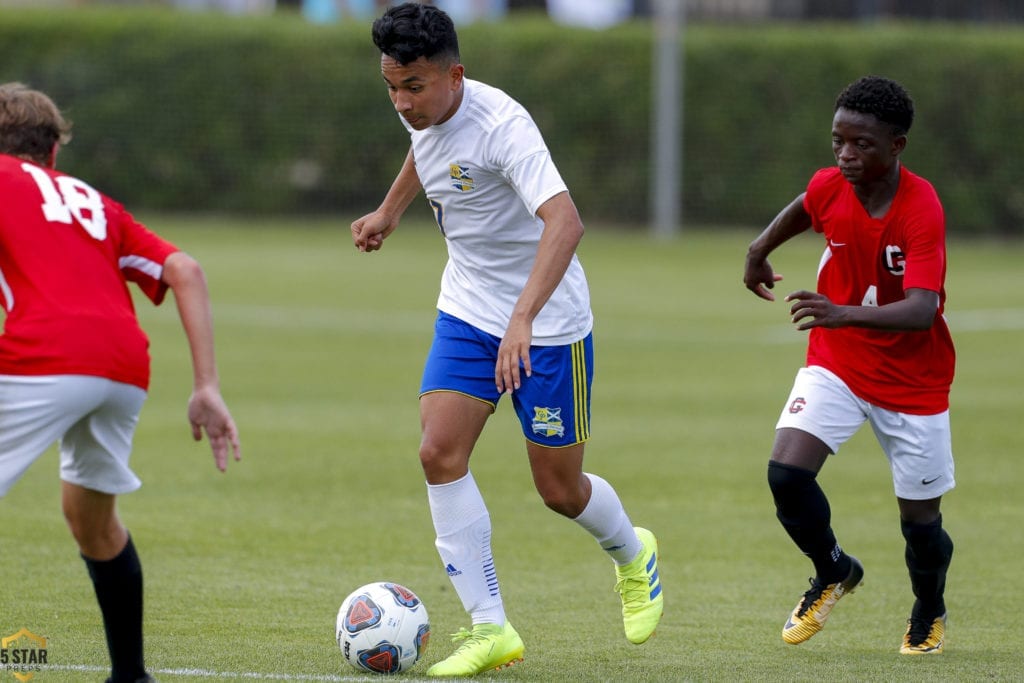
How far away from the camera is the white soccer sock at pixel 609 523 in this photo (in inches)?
250

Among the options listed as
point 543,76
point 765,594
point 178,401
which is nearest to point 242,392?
point 178,401

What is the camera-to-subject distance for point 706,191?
3025cm

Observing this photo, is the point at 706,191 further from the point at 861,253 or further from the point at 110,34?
the point at 861,253

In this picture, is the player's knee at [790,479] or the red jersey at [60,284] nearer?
the red jersey at [60,284]

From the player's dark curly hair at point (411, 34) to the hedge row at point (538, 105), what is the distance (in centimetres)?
2412

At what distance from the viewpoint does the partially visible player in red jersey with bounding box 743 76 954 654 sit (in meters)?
6.21

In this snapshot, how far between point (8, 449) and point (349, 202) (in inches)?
1067

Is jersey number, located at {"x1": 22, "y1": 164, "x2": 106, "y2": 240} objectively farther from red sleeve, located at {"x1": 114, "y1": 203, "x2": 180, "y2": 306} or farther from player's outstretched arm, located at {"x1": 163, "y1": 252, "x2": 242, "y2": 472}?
player's outstretched arm, located at {"x1": 163, "y1": 252, "x2": 242, "y2": 472}

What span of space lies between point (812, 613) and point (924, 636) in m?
0.45

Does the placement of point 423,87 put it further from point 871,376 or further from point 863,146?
point 871,376

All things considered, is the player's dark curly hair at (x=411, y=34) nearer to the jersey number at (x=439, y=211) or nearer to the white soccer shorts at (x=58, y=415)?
the jersey number at (x=439, y=211)

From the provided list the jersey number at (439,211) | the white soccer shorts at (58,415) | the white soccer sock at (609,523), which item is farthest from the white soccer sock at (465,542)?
the white soccer shorts at (58,415)

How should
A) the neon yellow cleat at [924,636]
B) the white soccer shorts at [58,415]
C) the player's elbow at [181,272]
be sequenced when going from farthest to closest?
1. the neon yellow cleat at [924,636]
2. the player's elbow at [181,272]
3. the white soccer shorts at [58,415]

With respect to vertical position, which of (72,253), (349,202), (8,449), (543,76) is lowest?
(349,202)
